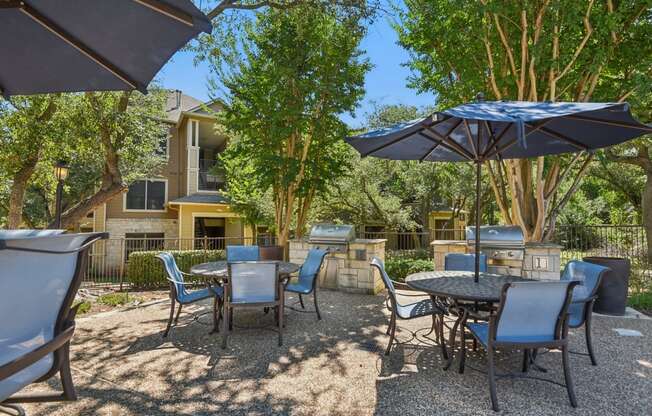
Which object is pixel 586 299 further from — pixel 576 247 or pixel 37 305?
pixel 576 247

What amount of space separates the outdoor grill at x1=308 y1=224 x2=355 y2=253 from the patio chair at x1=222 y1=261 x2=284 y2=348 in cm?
270

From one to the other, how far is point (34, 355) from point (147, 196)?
1496 centimetres

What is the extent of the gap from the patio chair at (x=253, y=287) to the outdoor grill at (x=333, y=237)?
2.70 meters

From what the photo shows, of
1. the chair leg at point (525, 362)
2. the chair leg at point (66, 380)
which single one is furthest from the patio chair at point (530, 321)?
the chair leg at point (66, 380)

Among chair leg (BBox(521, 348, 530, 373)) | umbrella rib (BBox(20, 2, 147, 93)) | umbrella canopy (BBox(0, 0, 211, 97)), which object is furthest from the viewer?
chair leg (BBox(521, 348, 530, 373))

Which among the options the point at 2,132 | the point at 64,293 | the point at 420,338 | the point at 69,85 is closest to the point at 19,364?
the point at 64,293

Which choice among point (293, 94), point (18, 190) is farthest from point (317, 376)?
point (18, 190)

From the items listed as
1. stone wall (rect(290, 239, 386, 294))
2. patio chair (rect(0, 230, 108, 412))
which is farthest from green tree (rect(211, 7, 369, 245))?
patio chair (rect(0, 230, 108, 412))

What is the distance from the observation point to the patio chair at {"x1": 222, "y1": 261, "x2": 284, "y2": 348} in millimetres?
3842

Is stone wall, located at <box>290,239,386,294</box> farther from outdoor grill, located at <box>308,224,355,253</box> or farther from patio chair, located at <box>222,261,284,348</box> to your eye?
patio chair, located at <box>222,261,284,348</box>

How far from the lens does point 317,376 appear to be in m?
3.10

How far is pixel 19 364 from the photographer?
141 cm

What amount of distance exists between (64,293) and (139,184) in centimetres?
1472

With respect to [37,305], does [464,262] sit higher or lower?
lower
